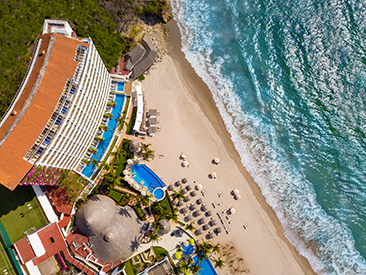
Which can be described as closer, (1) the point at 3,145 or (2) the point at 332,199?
(1) the point at 3,145

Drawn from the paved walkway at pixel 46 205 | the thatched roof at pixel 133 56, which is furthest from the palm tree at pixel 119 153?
the thatched roof at pixel 133 56

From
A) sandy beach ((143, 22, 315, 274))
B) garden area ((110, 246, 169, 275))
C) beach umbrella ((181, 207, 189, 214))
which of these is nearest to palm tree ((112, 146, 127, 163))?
sandy beach ((143, 22, 315, 274))

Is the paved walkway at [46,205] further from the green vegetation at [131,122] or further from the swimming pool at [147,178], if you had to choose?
the green vegetation at [131,122]

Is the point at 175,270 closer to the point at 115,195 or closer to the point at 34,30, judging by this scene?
the point at 115,195

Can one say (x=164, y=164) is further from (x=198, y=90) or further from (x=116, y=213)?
(x=198, y=90)

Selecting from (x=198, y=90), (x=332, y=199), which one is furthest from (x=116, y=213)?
(x=332, y=199)

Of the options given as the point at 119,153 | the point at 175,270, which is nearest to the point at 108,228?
the point at 119,153
